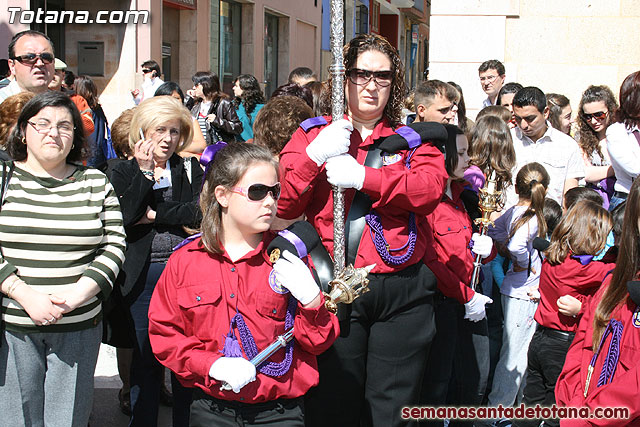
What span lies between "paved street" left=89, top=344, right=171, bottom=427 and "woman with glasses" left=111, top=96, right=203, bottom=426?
2.08 feet

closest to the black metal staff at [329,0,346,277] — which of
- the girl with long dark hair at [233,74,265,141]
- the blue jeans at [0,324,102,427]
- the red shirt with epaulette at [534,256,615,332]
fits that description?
the blue jeans at [0,324,102,427]

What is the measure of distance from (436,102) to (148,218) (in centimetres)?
189

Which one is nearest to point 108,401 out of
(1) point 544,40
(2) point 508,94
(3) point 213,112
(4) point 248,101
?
(2) point 508,94

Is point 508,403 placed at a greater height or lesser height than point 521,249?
lesser

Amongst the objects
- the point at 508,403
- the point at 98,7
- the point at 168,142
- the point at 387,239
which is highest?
the point at 98,7

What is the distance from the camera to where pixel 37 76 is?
15.2 feet

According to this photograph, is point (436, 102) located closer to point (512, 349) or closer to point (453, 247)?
point (453, 247)

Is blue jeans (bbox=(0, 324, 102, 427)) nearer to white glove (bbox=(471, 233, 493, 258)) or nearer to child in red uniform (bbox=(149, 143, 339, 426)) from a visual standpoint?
child in red uniform (bbox=(149, 143, 339, 426))

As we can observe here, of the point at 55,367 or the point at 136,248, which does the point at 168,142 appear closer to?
the point at 136,248

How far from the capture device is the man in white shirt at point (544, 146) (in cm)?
550

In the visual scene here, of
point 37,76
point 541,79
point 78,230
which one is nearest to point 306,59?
point 541,79

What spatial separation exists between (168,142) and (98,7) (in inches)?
402

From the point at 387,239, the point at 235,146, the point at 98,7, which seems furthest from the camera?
the point at 98,7

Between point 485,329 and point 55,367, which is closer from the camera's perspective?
point 55,367
